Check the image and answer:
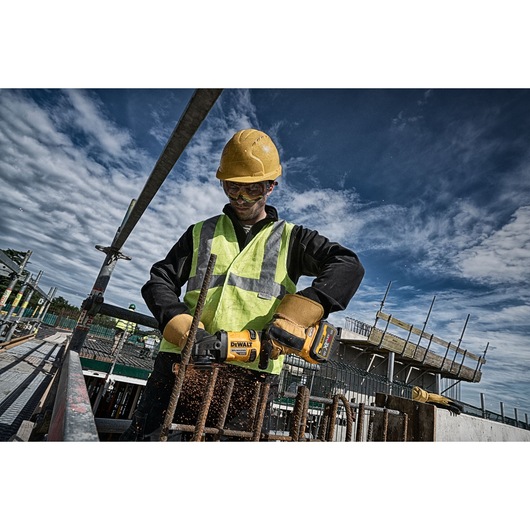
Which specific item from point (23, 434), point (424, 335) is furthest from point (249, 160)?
Answer: point (424, 335)

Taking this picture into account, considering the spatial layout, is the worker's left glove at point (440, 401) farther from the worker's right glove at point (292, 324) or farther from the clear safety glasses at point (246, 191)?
the clear safety glasses at point (246, 191)

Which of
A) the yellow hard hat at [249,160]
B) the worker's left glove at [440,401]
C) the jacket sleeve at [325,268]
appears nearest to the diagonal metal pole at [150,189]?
the yellow hard hat at [249,160]

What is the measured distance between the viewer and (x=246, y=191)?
201 centimetres

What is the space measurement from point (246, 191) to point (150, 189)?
92.9 inches

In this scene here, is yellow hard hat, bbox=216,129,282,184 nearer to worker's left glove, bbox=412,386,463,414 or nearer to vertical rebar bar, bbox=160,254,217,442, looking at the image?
vertical rebar bar, bbox=160,254,217,442

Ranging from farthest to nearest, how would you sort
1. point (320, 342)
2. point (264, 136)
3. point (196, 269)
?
point (264, 136) → point (196, 269) → point (320, 342)

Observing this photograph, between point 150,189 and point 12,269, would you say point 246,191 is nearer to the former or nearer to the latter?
point 150,189

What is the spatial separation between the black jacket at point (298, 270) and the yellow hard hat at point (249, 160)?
0.25 metres

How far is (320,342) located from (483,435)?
739 centimetres

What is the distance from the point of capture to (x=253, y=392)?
168cm

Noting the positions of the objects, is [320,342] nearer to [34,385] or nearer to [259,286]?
[259,286]

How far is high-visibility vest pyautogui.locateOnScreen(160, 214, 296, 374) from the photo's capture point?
5.63ft

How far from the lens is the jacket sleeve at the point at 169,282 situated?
173 cm
